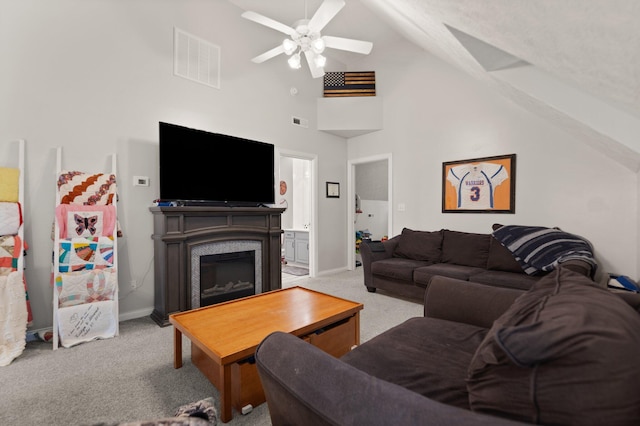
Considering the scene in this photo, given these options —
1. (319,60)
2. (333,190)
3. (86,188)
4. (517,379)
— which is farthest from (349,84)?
(517,379)

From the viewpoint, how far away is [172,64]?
3.43 metres

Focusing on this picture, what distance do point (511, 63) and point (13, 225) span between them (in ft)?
13.7

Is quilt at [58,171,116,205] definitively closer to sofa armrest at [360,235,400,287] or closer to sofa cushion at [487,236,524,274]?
sofa armrest at [360,235,400,287]

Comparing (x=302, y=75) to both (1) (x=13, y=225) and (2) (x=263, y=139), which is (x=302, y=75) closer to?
(2) (x=263, y=139)

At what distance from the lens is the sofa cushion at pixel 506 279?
2.81 meters

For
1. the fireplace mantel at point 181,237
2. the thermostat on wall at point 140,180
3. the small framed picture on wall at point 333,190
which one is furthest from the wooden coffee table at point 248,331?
the small framed picture on wall at point 333,190

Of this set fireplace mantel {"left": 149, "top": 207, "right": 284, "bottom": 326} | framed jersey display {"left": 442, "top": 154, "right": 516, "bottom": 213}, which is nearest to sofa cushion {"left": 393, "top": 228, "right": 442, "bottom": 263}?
framed jersey display {"left": 442, "top": 154, "right": 516, "bottom": 213}

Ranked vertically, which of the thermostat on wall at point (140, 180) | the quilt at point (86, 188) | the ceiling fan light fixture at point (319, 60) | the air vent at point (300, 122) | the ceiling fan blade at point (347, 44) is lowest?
the quilt at point (86, 188)

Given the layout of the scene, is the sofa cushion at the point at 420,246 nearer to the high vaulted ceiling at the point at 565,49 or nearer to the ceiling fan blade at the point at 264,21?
the high vaulted ceiling at the point at 565,49

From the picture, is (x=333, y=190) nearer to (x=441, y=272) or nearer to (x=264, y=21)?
(x=441, y=272)

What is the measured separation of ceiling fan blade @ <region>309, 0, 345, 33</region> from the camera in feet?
8.59

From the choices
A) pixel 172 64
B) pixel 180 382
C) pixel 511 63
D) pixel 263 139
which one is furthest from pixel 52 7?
pixel 511 63

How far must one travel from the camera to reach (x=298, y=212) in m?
6.60

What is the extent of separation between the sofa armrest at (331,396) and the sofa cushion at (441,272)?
2712mm
